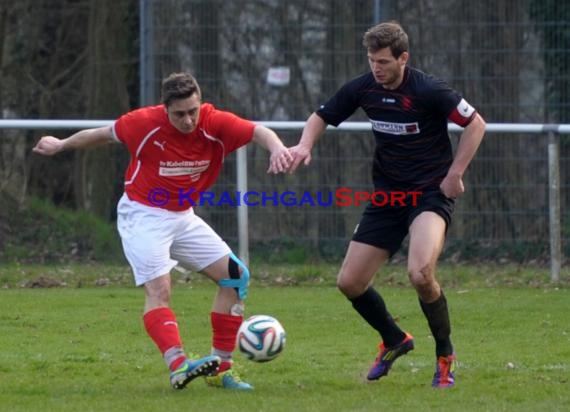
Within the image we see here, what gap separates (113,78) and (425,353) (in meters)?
10.1

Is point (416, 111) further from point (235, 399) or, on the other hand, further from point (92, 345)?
point (92, 345)

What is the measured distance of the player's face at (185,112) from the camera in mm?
7793

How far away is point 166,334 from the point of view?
7836mm

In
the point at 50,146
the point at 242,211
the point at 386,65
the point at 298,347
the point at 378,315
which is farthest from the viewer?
the point at 242,211

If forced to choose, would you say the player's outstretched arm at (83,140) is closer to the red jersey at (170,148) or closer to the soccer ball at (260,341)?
the red jersey at (170,148)

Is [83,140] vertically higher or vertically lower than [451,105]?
lower

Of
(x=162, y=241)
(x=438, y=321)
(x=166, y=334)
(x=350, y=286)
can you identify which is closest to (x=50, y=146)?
(x=162, y=241)

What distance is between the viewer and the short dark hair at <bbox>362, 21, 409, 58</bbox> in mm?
7961

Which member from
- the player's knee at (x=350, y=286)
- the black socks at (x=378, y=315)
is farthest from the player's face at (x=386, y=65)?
the black socks at (x=378, y=315)

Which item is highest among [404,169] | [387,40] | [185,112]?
[387,40]

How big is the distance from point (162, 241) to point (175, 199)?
262mm

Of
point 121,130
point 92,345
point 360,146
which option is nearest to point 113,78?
point 360,146

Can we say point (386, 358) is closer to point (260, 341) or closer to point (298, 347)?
point (260, 341)

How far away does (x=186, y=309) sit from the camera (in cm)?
1182
